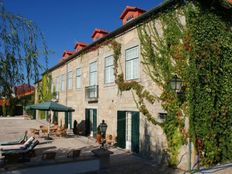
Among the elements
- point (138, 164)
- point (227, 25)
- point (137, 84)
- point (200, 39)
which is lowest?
point (138, 164)

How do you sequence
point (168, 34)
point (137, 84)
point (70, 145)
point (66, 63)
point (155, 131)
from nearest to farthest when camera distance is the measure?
point (168, 34) → point (155, 131) → point (137, 84) → point (70, 145) → point (66, 63)

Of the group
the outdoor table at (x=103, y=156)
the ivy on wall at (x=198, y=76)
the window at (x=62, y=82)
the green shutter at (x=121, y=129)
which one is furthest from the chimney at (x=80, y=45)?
the outdoor table at (x=103, y=156)

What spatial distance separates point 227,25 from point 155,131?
18.7ft

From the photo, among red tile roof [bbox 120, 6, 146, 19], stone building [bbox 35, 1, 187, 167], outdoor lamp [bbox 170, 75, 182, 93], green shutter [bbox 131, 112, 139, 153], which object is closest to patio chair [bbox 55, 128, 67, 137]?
stone building [bbox 35, 1, 187, 167]

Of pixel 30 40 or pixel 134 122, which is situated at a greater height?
pixel 30 40

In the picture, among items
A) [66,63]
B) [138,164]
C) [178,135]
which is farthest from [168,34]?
[66,63]

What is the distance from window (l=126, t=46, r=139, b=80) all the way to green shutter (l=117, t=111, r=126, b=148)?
2.18 m

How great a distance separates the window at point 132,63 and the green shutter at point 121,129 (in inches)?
85.8

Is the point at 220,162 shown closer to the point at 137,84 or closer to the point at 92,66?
the point at 137,84

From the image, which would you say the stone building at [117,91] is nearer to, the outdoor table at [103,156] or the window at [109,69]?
the window at [109,69]

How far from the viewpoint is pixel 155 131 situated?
1343 cm

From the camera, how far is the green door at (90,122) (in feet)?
67.6

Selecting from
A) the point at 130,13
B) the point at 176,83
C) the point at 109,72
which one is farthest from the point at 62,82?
the point at 176,83

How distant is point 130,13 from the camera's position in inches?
701
